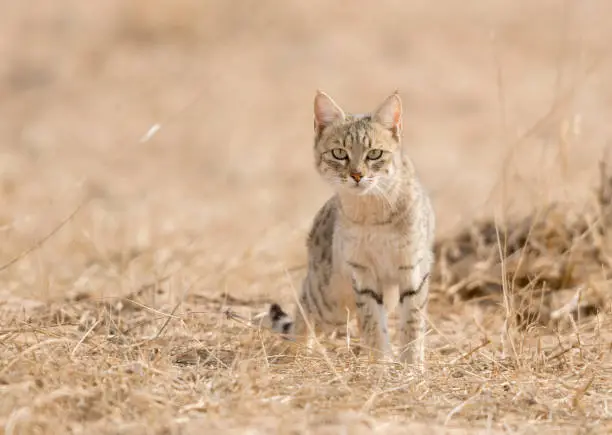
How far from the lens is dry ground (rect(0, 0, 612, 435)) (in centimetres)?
349

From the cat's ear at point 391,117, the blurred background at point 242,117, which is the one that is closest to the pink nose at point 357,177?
the cat's ear at point 391,117

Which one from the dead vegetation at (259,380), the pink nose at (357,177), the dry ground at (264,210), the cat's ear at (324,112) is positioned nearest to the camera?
the dead vegetation at (259,380)

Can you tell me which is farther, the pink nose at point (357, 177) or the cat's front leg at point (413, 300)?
the cat's front leg at point (413, 300)

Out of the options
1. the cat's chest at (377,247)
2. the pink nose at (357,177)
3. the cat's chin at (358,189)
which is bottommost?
the cat's chest at (377,247)

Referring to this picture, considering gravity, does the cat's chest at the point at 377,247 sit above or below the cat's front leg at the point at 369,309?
Result: above

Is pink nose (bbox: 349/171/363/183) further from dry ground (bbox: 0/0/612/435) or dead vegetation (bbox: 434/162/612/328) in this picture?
dead vegetation (bbox: 434/162/612/328)

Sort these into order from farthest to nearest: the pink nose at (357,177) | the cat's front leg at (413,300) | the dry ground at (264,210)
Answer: the cat's front leg at (413,300)
the pink nose at (357,177)
the dry ground at (264,210)

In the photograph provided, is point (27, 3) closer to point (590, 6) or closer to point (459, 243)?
point (590, 6)

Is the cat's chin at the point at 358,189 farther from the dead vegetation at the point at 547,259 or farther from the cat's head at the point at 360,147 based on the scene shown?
the dead vegetation at the point at 547,259

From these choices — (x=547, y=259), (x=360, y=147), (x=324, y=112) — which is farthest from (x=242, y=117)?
(x=360, y=147)

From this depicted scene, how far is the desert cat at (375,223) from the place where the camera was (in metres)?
4.49

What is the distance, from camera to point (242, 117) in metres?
11.9

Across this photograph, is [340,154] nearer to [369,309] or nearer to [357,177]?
[357,177]

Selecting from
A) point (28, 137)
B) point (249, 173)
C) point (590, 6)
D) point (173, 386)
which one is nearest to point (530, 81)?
point (590, 6)
